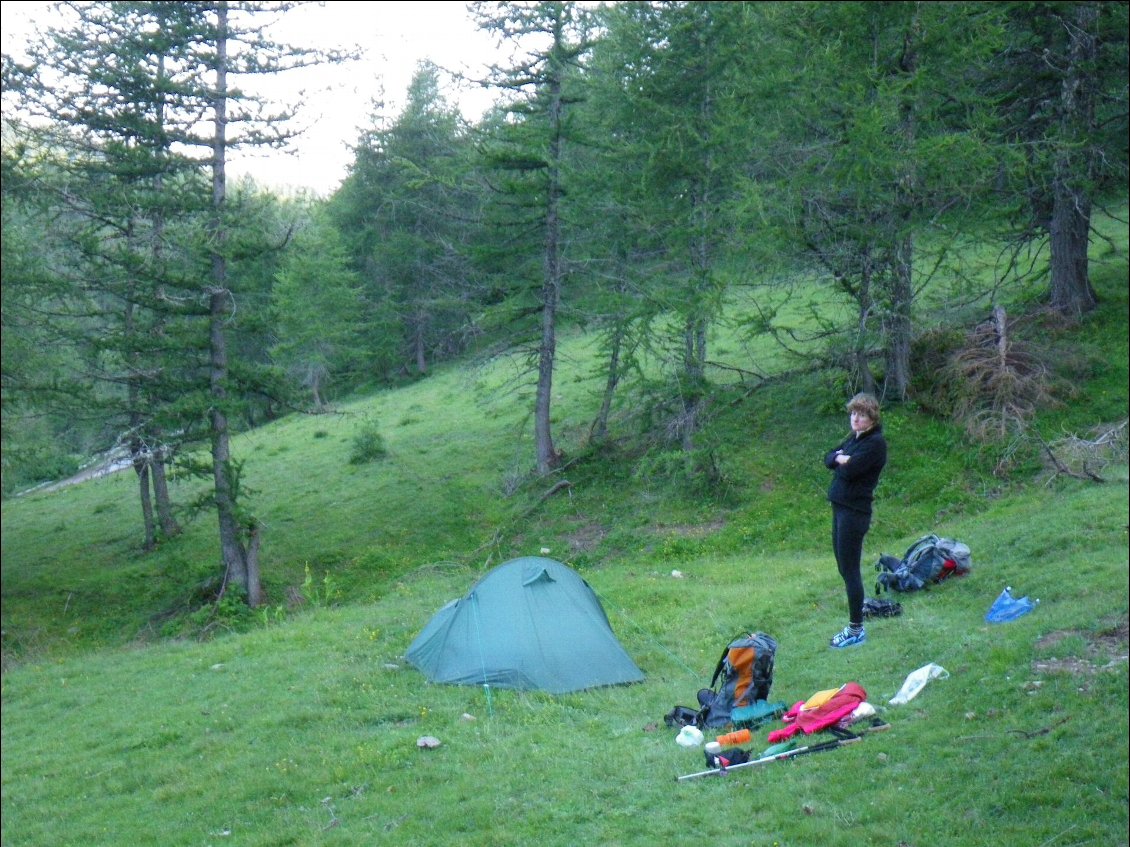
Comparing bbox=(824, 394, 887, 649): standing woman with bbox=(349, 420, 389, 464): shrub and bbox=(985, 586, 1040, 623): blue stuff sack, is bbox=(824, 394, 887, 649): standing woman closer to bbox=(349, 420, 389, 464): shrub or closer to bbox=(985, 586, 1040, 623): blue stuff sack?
bbox=(985, 586, 1040, 623): blue stuff sack

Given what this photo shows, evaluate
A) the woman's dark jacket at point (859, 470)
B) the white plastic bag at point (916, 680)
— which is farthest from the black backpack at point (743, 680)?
the woman's dark jacket at point (859, 470)

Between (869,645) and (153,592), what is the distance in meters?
16.1

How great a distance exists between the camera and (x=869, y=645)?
352 inches

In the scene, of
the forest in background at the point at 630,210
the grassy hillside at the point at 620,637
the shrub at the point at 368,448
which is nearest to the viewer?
the grassy hillside at the point at 620,637

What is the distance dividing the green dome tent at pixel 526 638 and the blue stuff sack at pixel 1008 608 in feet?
11.0

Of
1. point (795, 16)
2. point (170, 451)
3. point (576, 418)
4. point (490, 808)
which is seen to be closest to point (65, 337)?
point (170, 451)

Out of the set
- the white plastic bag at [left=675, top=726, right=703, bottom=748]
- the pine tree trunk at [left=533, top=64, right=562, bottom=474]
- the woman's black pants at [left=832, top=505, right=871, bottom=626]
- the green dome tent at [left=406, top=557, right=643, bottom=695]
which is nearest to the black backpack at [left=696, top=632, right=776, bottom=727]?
the white plastic bag at [left=675, top=726, right=703, bottom=748]

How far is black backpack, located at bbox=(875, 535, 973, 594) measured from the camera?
10500mm

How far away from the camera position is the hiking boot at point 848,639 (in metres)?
9.08

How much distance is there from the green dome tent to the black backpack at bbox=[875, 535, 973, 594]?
2857 mm

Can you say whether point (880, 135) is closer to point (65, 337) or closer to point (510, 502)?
point (510, 502)

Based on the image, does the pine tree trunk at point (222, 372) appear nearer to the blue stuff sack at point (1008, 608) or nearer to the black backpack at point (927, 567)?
the black backpack at point (927, 567)

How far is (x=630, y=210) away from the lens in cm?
1959

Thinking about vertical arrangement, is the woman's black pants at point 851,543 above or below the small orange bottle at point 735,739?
above
